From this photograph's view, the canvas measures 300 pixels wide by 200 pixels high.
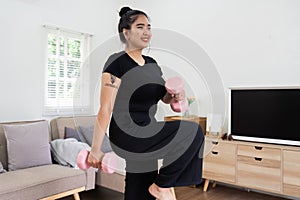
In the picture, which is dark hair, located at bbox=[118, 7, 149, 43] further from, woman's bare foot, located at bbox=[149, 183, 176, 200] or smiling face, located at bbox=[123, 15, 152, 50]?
woman's bare foot, located at bbox=[149, 183, 176, 200]

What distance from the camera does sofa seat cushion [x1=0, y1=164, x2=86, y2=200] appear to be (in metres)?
2.10

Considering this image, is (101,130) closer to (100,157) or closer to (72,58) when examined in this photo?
(100,157)

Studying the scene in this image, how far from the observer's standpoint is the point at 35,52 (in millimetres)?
3295

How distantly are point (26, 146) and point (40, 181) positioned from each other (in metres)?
0.54

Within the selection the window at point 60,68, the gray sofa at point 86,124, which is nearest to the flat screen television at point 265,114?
the gray sofa at point 86,124

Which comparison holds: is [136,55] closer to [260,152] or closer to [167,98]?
[167,98]

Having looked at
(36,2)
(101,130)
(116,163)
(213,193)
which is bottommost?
(213,193)

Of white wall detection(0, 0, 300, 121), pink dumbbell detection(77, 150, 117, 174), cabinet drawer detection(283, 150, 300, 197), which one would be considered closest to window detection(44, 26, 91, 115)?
white wall detection(0, 0, 300, 121)

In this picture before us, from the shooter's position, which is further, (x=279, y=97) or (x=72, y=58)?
(x=72, y=58)

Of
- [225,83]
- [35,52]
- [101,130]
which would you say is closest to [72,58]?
[35,52]

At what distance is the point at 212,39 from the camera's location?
11.7 feet

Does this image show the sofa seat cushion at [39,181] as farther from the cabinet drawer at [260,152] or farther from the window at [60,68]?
the cabinet drawer at [260,152]

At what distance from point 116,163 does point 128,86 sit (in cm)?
31

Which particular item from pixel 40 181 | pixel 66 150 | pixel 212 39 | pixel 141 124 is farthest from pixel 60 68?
pixel 141 124
